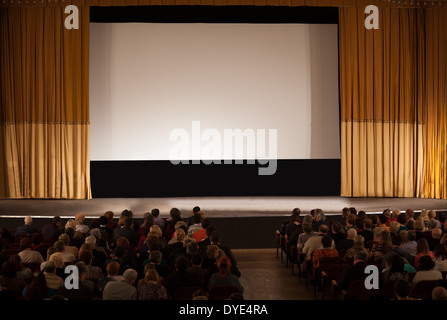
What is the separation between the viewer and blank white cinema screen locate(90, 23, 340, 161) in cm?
1457

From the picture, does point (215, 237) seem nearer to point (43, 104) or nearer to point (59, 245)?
point (59, 245)

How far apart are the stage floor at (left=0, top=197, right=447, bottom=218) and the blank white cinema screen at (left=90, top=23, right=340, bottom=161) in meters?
1.24

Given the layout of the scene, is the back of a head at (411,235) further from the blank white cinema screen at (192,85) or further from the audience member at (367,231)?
the blank white cinema screen at (192,85)

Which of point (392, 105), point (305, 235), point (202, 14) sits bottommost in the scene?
point (305, 235)

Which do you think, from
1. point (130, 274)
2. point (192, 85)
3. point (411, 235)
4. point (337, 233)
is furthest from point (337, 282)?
point (192, 85)

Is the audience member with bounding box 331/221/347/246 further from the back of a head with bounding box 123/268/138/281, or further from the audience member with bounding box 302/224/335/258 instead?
the back of a head with bounding box 123/268/138/281

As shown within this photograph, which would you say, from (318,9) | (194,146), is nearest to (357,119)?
(318,9)

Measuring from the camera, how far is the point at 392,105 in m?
14.8

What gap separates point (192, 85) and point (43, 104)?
3849 millimetres

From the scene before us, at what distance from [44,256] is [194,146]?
7.17 m

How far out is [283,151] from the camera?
14.7 m

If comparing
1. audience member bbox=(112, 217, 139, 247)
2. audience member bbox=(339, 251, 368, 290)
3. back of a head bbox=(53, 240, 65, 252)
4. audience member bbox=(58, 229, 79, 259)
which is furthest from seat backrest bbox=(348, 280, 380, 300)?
audience member bbox=(112, 217, 139, 247)

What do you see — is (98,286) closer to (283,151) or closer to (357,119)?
(283,151)
